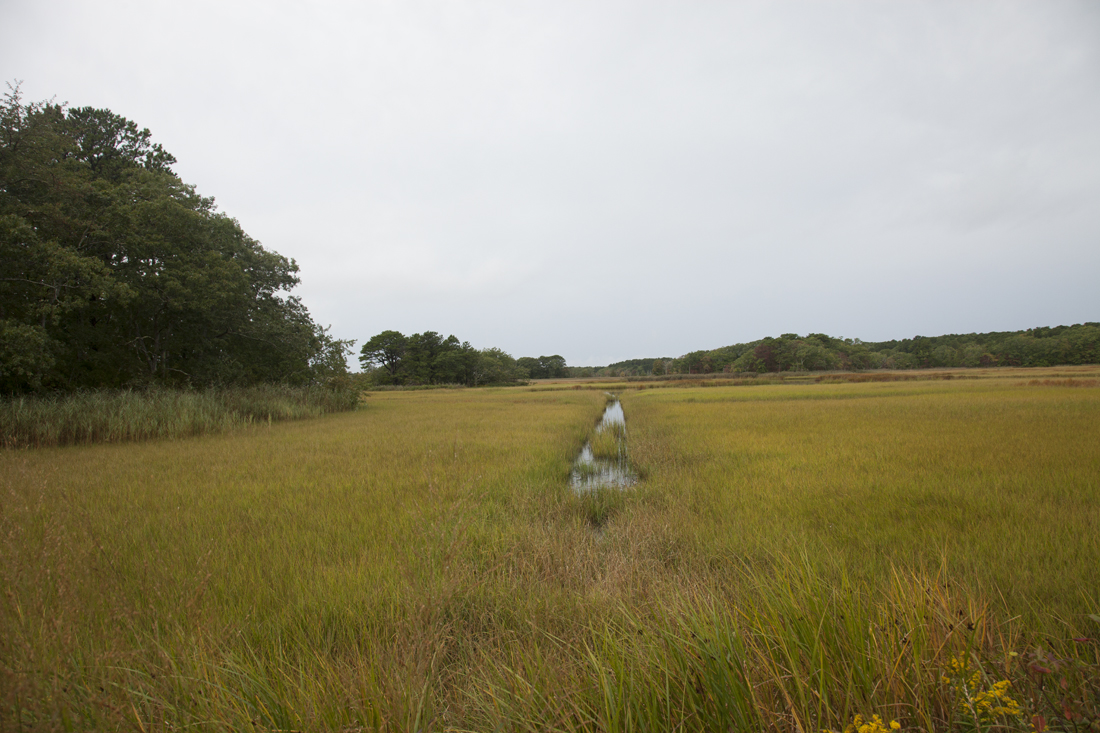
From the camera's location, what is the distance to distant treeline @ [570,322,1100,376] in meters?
74.8

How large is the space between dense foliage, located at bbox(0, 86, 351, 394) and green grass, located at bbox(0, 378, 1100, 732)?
5.17m

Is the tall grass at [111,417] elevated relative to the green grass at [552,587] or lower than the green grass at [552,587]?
elevated

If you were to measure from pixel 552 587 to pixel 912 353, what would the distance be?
443 feet

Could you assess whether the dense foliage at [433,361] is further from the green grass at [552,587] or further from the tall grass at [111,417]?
the green grass at [552,587]

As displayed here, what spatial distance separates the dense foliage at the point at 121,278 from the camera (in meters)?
10.5

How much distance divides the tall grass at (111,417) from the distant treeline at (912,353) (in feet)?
366

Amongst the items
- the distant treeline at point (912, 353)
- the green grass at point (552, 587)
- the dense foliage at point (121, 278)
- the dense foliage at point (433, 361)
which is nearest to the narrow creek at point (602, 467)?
the green grass at point (552, 587)

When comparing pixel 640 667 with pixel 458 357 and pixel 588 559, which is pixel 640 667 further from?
pixel 458 357

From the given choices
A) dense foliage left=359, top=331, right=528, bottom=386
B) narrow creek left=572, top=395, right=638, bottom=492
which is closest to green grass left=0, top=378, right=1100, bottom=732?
narrow creek left=572, top=395, right=638, bottom=492

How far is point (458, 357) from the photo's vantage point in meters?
80.1

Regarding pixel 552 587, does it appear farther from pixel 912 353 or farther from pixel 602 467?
pixel 912 353

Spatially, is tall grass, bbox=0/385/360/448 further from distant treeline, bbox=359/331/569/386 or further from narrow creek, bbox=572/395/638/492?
distant treeline, bbox=359/331/569/386

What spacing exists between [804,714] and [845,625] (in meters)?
0.69

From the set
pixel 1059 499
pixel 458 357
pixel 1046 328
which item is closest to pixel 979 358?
pixel 1046 328
